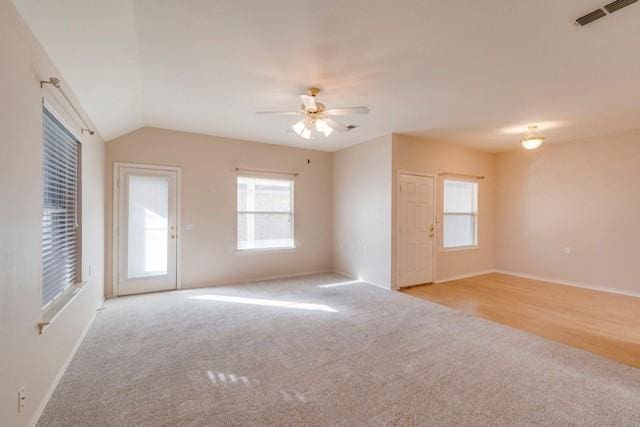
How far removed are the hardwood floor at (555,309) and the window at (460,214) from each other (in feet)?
2.79

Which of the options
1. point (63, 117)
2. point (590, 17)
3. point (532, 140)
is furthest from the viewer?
point (532, 140)

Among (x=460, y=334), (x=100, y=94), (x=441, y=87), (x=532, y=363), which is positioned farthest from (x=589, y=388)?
(x=100, y=94)

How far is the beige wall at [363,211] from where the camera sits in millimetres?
5125

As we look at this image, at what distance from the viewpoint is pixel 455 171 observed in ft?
19.3

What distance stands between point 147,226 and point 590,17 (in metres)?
5.68

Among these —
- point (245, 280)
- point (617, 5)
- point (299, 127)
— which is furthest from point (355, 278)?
point (617, 5)

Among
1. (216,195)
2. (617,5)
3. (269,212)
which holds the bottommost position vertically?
(269,212)

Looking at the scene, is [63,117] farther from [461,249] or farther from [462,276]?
[462,276]

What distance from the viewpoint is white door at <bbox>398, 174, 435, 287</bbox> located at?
16.8ft

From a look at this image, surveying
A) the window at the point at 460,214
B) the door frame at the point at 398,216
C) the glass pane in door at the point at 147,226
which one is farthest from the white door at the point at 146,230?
the window at the point at 460,214

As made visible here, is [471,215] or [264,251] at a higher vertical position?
[471,215]

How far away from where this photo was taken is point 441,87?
3.20 m

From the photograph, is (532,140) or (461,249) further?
(461,249)

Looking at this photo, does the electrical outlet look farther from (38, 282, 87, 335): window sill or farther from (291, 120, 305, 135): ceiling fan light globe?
(291, 120, 305, 135): ceiling fan light globe
